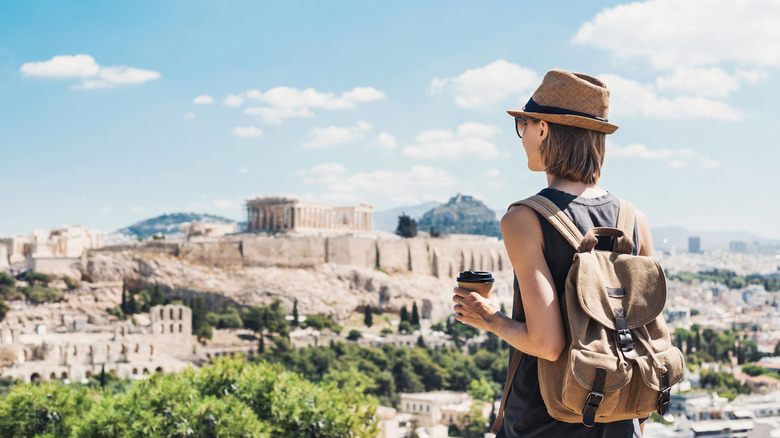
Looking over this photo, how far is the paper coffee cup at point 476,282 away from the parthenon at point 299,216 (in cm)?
4332

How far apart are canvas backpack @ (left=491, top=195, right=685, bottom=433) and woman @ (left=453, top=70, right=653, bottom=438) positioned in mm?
44

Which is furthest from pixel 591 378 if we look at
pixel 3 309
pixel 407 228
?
pixel 407 228

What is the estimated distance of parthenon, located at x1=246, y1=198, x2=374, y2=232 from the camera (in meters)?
45.7

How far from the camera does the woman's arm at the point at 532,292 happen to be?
5.28ft

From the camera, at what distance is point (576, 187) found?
1.78 metres

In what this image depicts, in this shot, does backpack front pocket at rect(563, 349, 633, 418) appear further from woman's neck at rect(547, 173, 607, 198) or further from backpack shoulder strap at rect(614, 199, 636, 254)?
woman's neck at rect(547, 173, 607, 198)

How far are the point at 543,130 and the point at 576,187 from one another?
6.3 inches

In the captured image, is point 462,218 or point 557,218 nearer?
point 557,218

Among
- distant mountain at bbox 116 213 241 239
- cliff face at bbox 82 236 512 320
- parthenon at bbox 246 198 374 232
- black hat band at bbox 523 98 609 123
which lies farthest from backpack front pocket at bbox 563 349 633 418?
distant mountain at bbox 116 213 241 239

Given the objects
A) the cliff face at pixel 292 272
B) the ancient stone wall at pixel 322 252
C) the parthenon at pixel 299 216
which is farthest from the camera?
the parthenon at pixel 299 216

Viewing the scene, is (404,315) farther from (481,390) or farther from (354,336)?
(481,390)

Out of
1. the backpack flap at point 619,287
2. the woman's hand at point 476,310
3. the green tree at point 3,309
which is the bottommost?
the green tree at point 3,309

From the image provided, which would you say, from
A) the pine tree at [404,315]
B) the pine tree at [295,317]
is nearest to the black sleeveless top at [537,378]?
the pine tree at [295,317]

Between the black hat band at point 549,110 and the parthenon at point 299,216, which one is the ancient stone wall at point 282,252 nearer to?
the parthenon at point 299,216
